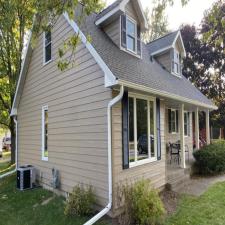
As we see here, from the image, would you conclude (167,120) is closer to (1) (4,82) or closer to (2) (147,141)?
(2) (147,141)

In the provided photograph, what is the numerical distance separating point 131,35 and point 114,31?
73 cm

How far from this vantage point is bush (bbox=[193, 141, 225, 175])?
10047mm

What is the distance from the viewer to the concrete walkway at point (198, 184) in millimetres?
7733

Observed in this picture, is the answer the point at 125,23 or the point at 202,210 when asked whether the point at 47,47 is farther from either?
the point at 202,210

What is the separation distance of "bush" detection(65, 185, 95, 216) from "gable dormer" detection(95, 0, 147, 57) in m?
4.63

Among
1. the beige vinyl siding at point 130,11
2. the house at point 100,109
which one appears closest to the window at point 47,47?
the house at point 100,109

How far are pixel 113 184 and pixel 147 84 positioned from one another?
2.90m

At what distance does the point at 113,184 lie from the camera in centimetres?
572

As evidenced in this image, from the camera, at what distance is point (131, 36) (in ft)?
26.8

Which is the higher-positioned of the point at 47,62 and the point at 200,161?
the point at 47,62

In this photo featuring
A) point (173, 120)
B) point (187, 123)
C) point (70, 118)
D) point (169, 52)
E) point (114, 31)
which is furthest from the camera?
point (187, 123)

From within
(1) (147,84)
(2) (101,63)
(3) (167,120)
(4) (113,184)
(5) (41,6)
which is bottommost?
(4) (113,184)

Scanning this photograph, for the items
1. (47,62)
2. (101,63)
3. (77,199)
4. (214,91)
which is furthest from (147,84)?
(214,91)

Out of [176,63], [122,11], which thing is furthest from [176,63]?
[122,11]
